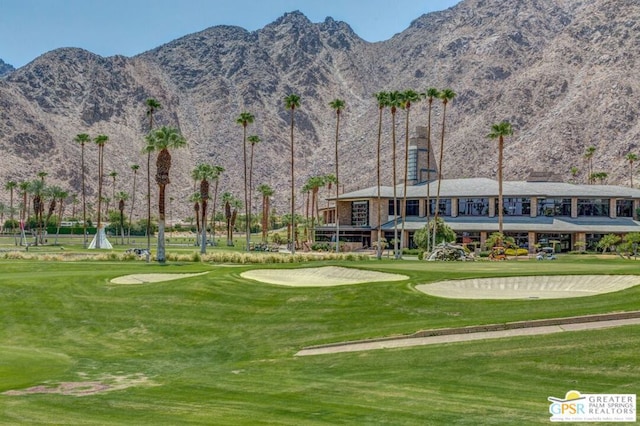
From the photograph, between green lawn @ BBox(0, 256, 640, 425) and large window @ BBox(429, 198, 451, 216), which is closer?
green lawn @ BBox(0, 256, 640, 425)

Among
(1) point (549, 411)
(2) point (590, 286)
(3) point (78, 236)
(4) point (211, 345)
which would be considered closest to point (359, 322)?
(4) point (211, 345)

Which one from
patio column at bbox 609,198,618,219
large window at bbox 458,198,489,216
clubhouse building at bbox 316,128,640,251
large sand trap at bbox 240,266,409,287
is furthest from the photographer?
large window at bbox 458,198,489,216

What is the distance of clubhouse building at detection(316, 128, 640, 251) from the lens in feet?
293

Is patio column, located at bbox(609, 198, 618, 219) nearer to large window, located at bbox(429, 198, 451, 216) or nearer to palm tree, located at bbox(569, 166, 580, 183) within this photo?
large window, located at bbox(429, 198, 451, 216)

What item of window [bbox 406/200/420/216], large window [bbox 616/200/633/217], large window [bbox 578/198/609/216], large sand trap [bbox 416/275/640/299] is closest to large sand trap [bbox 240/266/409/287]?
large sand trap [bbox 416/275/640/299]

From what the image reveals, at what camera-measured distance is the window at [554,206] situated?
94.8 metres

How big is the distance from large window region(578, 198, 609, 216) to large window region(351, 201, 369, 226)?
29.3m

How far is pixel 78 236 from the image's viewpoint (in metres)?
139

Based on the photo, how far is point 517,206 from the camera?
96750mm

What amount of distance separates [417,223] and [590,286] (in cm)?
6769

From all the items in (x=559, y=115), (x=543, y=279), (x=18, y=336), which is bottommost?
(x=18, y=336)

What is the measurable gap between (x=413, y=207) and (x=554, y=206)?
19752 millimetres

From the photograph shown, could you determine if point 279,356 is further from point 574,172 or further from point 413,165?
point 574,172

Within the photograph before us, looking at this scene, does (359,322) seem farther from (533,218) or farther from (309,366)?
(533,218)
